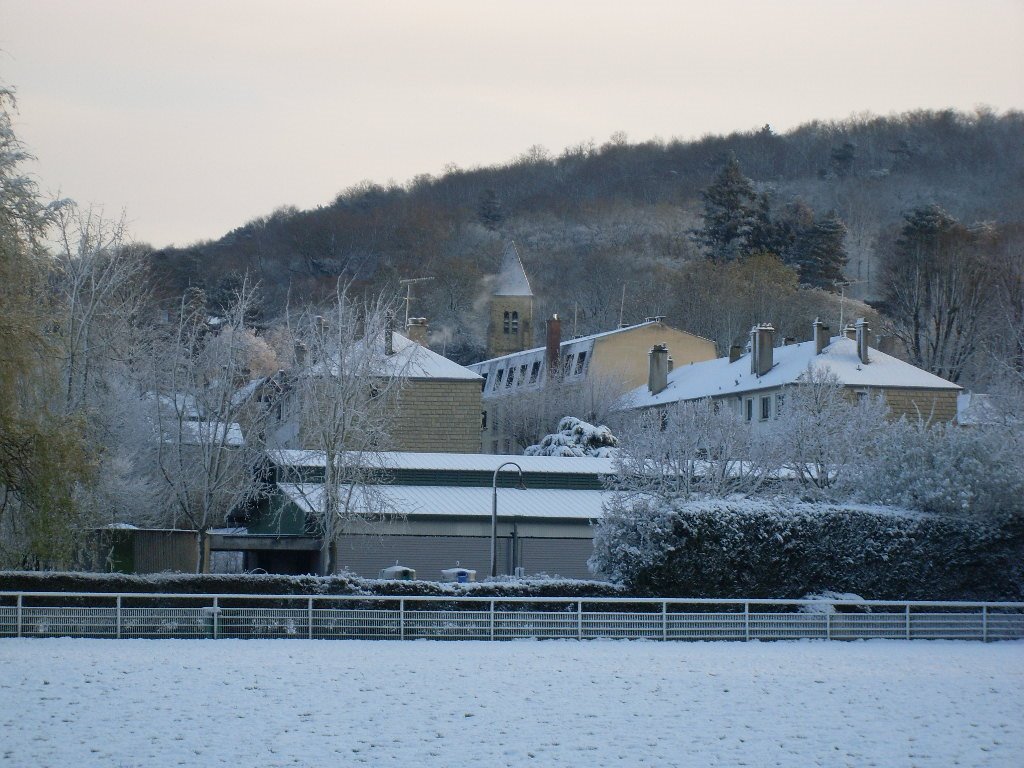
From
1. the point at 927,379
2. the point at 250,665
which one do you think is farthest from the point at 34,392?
the point at 927,379

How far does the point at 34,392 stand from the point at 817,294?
319 ft

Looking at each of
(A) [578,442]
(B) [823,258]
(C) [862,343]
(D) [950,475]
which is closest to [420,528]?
(A) [578,442]

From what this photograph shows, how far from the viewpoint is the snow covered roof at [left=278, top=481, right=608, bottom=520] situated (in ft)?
138

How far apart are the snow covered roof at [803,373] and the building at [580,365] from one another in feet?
16.4

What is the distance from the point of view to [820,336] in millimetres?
65875

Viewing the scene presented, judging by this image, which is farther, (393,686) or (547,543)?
(547,543)

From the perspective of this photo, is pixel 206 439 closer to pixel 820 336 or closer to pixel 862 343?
pixel 820 336

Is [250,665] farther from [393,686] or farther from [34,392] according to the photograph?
[34,392]

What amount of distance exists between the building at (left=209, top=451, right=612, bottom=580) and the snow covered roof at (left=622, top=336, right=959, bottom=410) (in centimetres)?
1862

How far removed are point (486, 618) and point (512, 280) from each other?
97092 mm

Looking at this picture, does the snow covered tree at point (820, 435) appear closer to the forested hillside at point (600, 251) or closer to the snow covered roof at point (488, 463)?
the snow covered roof at point (488, 463)

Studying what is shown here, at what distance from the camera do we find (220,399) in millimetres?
40281

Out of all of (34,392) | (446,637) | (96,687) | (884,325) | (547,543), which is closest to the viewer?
(96,687)

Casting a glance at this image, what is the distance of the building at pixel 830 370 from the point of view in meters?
64.0
